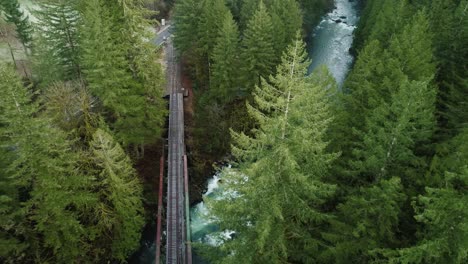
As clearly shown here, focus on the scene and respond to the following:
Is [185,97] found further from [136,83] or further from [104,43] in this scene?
[104,43]

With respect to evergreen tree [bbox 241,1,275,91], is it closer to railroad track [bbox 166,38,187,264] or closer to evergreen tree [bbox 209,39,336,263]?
railroad track [bbox 166,38,187,264]

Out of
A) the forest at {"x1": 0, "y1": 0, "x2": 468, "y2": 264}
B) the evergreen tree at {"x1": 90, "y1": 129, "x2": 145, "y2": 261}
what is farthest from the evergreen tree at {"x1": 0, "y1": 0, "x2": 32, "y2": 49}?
the evergreen tree at {"x1": 90, "y1": 129, "x2": 145, "y2": 261}

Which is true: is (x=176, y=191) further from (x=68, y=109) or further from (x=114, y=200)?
(x=68, y=109)

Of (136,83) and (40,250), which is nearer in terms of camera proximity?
(40,250)

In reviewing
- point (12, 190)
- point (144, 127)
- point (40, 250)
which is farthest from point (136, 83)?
point (40, 250)

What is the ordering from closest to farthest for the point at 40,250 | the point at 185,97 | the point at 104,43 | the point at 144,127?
the point at 40,250, the point at 104,43, the point at 144,127, the point at 185,97

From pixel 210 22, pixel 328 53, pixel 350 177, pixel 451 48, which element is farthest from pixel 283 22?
pixel 350 177
